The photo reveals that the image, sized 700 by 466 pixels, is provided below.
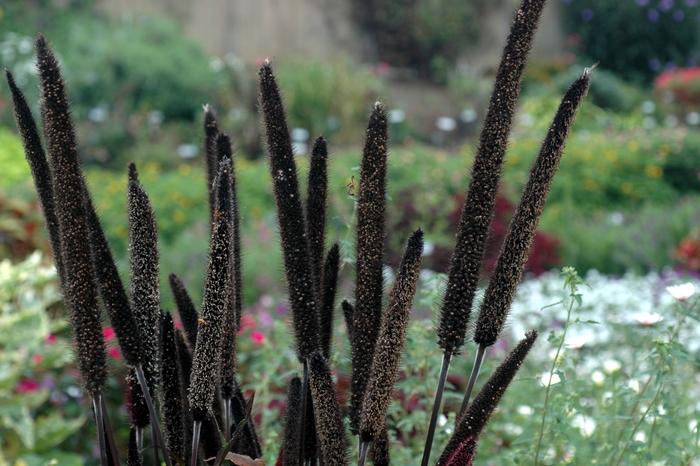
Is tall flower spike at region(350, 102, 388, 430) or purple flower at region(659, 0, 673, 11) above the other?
purple flower at region(659, 0, 673, 11)

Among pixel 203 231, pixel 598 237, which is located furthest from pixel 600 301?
pixel 203 231

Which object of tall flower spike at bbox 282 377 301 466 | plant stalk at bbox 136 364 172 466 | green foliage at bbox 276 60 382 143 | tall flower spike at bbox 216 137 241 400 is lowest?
plant stalk at bbox 136 364 172 466

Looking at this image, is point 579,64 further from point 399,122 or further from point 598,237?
point 598,237

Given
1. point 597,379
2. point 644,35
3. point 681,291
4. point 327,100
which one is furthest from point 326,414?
point 644,35

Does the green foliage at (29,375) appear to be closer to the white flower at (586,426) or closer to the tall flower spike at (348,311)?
the white flower at (586,426)

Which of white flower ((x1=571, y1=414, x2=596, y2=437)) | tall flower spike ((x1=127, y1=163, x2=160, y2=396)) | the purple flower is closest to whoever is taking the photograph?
tall flower spike ((x1=127, y1=163, x2=160, y2=396))

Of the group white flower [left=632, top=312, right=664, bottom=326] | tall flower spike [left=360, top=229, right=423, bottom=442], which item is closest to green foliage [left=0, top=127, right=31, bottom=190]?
white flower [left=632, top=312, right=664, bottom=326]

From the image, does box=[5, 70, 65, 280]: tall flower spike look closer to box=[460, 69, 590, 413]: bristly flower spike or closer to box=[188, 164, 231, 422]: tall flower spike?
box=[188, 164, 231, 422]: tall flower spike

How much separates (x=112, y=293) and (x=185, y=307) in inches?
5.8

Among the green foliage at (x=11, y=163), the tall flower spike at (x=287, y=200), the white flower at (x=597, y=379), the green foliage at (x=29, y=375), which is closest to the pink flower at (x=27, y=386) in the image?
the green foliage at (x=29, y=375)

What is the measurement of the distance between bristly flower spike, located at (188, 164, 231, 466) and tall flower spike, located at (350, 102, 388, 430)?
183 millimetres

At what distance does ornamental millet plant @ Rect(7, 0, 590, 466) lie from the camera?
3.56 ft

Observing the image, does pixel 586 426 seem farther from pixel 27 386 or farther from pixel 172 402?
pixel 27 386

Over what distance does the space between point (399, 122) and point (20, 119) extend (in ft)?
42.0
